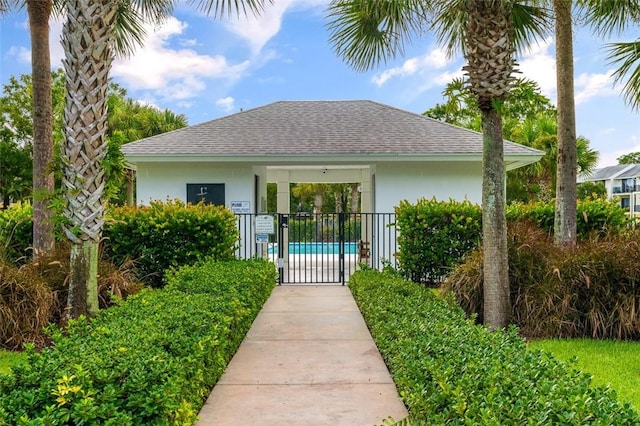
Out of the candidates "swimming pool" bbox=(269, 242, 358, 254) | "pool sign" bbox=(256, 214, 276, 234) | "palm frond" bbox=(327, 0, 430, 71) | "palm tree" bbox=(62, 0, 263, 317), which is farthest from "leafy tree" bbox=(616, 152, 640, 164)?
"palm tree" bbox=(62, 0, 263, 317)

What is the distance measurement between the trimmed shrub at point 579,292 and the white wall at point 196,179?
767 centimetres

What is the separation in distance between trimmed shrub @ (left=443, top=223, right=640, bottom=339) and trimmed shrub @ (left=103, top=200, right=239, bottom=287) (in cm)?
530

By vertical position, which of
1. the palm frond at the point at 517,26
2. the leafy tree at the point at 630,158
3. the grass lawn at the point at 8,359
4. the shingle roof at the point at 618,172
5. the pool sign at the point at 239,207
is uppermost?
the leafy tree at the point at 630,158

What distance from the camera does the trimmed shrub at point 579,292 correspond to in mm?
7141

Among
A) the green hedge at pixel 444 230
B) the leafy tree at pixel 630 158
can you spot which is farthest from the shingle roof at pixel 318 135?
the leafy tree at pixel 630 158

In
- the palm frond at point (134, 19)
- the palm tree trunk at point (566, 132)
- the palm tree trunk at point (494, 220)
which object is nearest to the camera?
the palm tree trunk at point (494, 220)

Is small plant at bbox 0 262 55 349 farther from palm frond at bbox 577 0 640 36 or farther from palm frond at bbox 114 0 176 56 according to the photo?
palm frond at bbox 577 0 640 36

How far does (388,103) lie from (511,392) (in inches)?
627

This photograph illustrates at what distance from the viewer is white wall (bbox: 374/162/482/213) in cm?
1362

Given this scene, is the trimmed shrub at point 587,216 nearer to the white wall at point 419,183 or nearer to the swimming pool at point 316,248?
the white wall at point 419,183

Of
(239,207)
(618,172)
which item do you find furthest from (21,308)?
(618,172)

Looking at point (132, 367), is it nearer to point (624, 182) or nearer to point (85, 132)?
point (85, 132)

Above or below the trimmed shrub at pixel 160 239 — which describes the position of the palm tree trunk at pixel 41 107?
above

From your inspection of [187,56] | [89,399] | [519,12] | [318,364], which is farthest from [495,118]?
[187,56]
